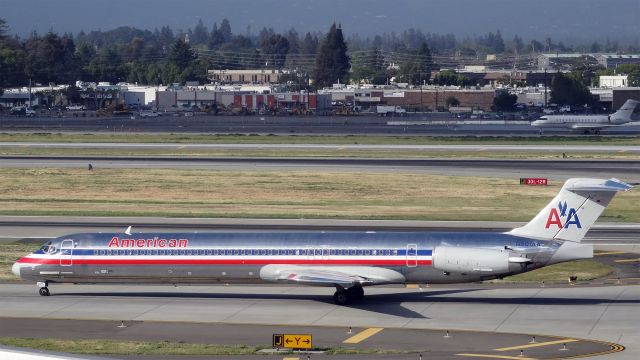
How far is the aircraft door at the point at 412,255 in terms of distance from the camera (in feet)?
152

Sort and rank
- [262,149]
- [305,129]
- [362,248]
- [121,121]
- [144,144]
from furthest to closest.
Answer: [121,121] → [305,129] → [144,144] → [262,149] → [362,248]

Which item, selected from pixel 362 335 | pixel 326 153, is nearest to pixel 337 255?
pixel 362 335

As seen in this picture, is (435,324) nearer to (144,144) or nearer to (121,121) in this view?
(144,144)

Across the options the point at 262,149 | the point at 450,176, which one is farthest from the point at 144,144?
the point at 450,176

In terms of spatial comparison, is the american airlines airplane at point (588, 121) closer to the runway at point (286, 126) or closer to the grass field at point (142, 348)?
the runway at point (286, 126)

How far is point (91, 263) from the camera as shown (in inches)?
1925

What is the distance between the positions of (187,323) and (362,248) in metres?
8.27

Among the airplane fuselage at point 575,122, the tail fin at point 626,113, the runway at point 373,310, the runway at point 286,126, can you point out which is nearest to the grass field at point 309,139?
the runway at point 286,126

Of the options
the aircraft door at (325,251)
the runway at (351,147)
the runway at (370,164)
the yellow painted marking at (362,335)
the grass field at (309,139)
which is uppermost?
the aircraft door at (325,251)

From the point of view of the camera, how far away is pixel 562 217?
46.0 metres

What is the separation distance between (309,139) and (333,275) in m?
92.5

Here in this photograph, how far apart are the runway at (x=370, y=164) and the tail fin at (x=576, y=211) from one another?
4825 centimetres

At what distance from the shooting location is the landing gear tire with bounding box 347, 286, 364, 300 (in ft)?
156

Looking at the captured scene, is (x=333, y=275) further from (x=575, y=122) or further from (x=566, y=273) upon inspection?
(x=575, y=122)
